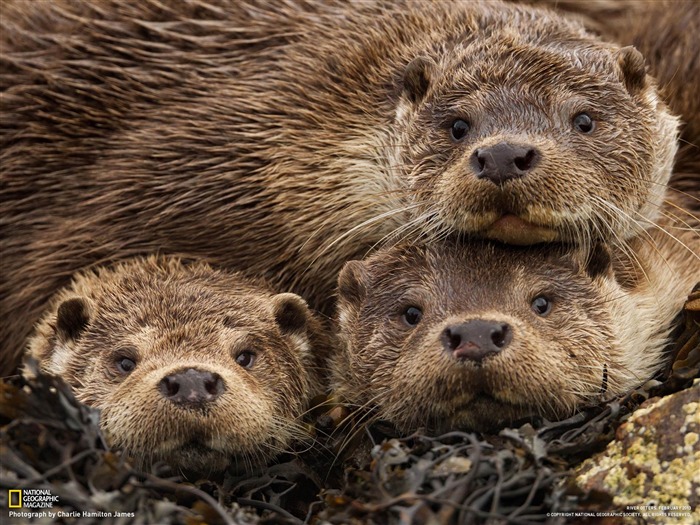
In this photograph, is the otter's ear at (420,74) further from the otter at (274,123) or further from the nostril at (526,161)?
the nostril at (526,161)

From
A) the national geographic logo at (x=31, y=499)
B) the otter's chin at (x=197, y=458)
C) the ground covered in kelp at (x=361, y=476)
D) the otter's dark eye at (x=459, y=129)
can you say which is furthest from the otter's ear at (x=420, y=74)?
the national geographic logo at (x=31, y=499)

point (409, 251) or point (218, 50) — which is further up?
point (218, 50)

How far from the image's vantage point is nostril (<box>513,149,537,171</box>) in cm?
581

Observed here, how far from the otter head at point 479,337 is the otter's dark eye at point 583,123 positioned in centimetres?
68

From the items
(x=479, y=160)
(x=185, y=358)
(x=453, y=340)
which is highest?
(x=479, y=160)

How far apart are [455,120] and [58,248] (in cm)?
276

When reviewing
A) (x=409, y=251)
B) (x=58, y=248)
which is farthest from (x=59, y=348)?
(x=409, y=251)

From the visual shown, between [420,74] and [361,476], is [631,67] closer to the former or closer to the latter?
[420,74]

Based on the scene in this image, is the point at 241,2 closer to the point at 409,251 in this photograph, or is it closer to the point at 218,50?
the point at 218,50

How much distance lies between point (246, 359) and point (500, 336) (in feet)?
5.47

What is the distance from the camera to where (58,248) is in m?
7.44

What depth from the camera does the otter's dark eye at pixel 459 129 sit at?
6441 mm

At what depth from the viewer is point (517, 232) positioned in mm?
6000

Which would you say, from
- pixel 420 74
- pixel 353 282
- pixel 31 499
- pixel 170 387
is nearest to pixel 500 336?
pixel 353 282
